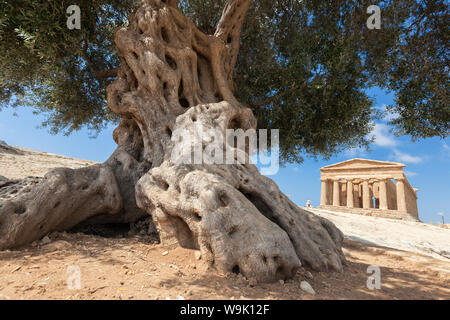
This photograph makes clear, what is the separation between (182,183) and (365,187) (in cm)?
3628

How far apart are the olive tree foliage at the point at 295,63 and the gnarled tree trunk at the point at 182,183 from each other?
5.41 ft

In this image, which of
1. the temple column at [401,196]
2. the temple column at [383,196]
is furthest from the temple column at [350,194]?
the temple column at [401,196]

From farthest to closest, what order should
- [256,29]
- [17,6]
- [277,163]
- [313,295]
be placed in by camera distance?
[277,163] → [256,29] → [17,6] → [313,295]

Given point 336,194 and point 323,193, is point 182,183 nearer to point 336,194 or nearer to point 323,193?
point 323,193

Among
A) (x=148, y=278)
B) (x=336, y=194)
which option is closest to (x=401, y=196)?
(x=336, y=194)

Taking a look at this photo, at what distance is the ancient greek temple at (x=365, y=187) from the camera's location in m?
30.7

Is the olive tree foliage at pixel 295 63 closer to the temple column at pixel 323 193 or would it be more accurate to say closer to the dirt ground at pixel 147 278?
the dirt ground at pixel 147 278

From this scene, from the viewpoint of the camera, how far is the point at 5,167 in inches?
472

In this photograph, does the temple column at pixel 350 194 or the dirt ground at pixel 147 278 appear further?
→ the temple column at pixel 350 194

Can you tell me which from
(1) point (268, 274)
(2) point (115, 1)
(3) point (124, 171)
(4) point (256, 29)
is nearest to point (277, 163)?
(4) point (256, 29)

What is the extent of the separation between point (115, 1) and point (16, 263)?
8.23 metres

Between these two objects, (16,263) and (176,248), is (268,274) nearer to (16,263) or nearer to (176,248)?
(176,248)

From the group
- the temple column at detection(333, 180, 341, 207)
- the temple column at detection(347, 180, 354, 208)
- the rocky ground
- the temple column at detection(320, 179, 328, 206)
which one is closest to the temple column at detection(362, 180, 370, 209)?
the temple column at detection(347, 180, 354, 208)

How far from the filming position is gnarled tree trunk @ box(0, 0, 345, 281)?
3479mm
